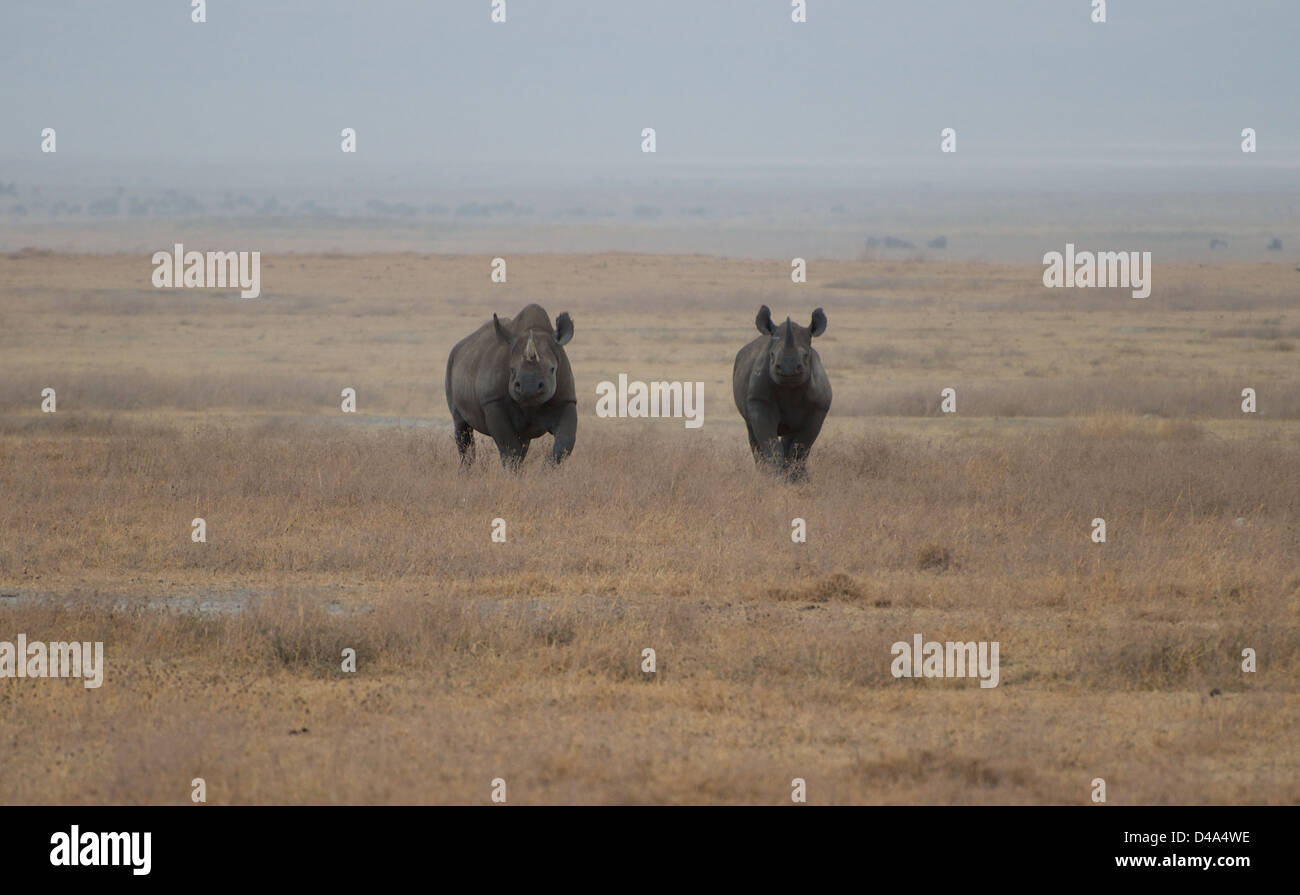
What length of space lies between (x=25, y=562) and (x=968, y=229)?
14993 centimetres

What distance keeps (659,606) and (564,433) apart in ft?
18.2

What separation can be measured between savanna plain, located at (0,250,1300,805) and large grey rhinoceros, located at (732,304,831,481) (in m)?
Answer: 0.51

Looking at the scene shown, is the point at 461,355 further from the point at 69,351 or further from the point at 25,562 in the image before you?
the point at 69,351

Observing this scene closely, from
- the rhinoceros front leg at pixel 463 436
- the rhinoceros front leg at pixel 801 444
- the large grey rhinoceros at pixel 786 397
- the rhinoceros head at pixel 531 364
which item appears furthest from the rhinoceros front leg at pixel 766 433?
the rhinoceros front leg at pixel 463 436

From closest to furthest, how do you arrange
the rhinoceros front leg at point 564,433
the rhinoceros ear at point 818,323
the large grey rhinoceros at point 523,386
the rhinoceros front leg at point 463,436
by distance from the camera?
the large grey rhinoceros at point 523,386 → the rhinoceros front leg at point 564,433 → the rhinoceros ear at point 818,323 → the rhinoceros front leg at point 463,436

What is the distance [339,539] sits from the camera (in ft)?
37.0

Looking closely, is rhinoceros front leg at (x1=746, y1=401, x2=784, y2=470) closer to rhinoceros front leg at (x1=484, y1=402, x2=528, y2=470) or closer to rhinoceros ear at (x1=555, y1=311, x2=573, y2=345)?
rhinoceros ear at (x1=555, y1=311, x2=573, y2=345)

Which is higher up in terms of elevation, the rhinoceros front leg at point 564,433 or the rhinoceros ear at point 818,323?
the rhinoceros ear at point 818,323

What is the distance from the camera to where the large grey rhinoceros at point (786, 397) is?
13.8m

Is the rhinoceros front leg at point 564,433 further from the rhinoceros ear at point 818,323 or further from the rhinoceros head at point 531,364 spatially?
the rhinoceros ear at point 818,323

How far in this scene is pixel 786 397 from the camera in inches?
564

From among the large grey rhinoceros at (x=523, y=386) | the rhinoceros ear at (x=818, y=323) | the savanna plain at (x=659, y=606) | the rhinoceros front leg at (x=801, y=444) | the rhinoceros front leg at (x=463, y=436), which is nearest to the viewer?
the savanna plain at (x=659, y=606)

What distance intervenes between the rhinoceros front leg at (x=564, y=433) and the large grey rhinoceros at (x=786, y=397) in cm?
174
